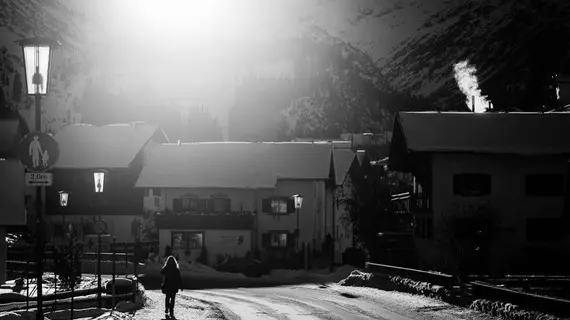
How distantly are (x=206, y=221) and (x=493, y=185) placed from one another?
67.2ft

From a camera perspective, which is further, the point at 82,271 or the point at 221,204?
the point at 221,204

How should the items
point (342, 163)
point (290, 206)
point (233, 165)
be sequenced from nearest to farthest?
point (290, 206) < point (233, 165) < point (342, 163)

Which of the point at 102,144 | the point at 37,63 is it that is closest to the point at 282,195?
the point at 102,144

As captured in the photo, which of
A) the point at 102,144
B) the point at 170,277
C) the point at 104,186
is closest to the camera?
the point at 170,277

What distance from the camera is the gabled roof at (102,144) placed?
76375 millimetres

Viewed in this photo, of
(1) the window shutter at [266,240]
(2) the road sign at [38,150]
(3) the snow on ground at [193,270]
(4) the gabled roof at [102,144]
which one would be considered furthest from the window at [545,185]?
(2) the road sign at [38,150]

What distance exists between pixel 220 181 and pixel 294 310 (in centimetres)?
4020

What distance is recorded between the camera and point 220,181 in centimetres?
6875

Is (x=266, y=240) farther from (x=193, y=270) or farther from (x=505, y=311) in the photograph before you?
(x=505, y=311)

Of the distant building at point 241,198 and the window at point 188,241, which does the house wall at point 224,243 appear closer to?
the distant building at point 241,198

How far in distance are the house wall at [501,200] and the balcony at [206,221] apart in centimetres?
1356

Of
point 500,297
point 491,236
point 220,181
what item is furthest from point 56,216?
point 500,297

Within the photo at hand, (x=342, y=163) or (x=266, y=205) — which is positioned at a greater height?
(x=342, y=163)

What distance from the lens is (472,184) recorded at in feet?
187
